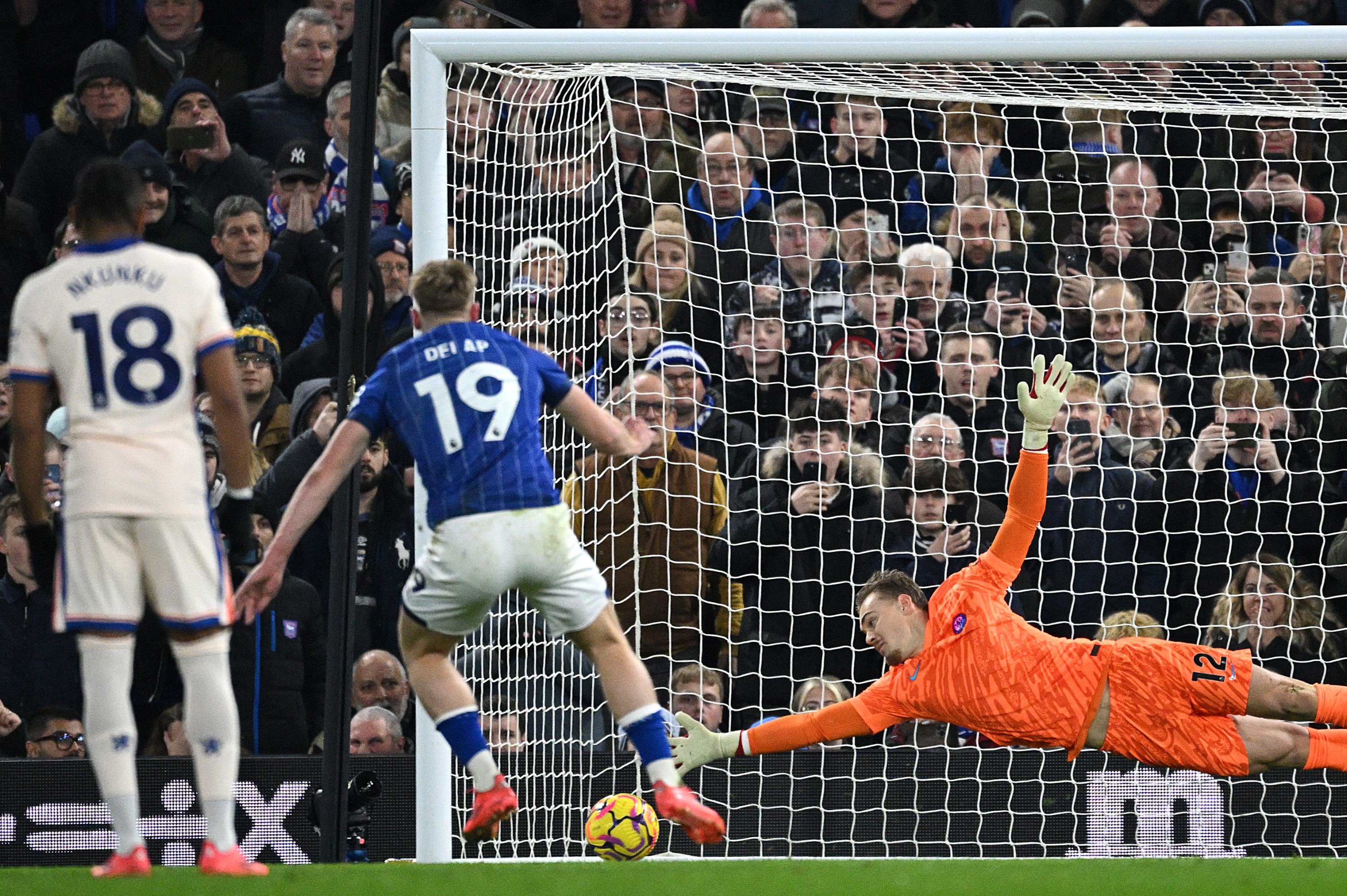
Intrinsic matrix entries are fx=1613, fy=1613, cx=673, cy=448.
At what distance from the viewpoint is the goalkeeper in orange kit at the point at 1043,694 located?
635 cm

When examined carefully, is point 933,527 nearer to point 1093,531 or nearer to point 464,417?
point 1093,531

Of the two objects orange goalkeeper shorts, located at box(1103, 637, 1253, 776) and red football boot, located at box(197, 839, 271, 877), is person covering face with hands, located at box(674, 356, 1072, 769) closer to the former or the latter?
orange goalkeeper shorts, located at box(1103, 637, 1253, 776)

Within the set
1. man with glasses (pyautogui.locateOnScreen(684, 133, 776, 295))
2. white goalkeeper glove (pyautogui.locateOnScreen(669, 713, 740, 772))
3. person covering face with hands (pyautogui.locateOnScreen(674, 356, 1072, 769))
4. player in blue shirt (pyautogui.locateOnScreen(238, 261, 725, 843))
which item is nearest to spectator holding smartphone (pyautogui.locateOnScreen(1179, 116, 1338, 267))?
man with glasses (pyautogui.locateOnScreen(684, 133, 776, 295))

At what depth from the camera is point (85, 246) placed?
13.4 ft

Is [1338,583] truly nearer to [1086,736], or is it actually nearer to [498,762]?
[1086,736]

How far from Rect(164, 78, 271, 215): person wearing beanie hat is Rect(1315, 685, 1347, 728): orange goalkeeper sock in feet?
19.9

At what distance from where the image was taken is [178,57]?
377 inches

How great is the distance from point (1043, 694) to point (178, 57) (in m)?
6.38

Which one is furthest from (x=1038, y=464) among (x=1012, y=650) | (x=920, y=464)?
(x=920, y=464)

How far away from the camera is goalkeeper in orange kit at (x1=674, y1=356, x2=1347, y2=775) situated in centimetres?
635

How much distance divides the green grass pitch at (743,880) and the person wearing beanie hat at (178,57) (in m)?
5.99

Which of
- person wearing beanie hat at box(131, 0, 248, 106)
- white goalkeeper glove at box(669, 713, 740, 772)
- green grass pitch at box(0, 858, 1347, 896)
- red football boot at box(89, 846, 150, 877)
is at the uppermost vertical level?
person wearing beanie hat at box(131, 0, 248, 106)

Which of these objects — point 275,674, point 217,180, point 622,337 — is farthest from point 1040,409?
point 217,180

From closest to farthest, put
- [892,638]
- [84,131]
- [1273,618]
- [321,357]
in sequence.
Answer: [892,638] → [1273,618] → [321,357] → [84,131]
